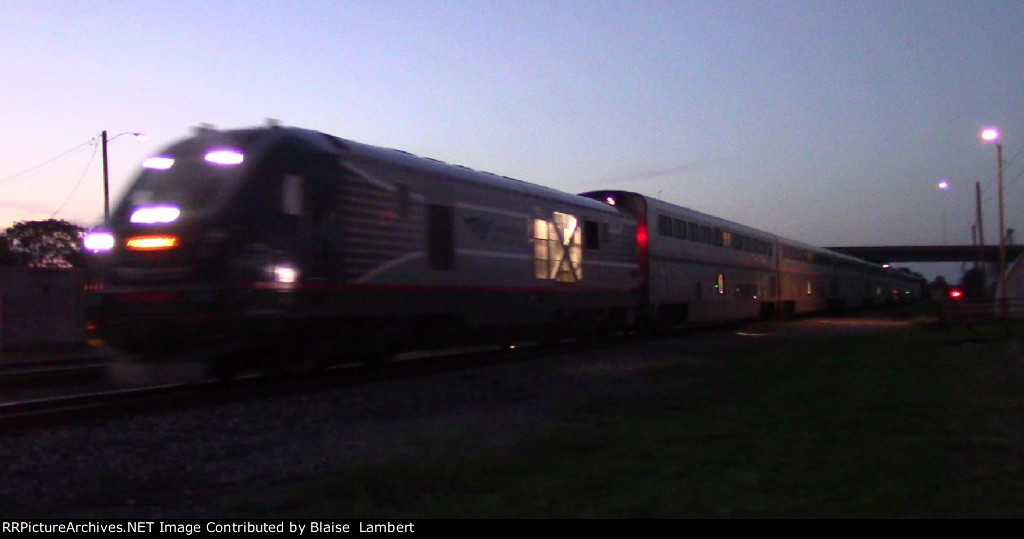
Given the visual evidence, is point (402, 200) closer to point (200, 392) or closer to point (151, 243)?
point (151, 243)

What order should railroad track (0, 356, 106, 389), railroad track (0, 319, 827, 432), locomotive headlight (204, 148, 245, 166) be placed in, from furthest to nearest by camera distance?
railroad track (0, 356, 106, 389), locomotive headlight (204, 148, 245, 166), railroad track (0, 319, 827, 432)

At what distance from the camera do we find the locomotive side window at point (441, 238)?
52.1 feet

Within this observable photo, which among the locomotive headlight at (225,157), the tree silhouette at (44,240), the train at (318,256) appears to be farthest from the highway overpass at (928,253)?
the locomotive headlight at (225,157)

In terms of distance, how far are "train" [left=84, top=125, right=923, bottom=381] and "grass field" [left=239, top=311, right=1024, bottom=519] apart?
397 cm

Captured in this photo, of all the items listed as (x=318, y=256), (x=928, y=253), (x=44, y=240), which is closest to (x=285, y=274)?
(x=318, y=256)

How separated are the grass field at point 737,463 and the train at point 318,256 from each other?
3.97 metres

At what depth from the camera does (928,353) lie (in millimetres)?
18766

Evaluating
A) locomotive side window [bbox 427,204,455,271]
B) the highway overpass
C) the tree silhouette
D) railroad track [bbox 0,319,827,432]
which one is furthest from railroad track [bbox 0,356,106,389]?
the highway overpass

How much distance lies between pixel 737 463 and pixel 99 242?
9.24 meters

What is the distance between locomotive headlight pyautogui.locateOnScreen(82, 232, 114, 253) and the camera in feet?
41.8

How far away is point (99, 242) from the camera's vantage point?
12.9m

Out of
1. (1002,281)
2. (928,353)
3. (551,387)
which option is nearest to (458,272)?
(551,387)

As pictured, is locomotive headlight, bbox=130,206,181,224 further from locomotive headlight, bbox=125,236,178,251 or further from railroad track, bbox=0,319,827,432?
railroad track, bbox=0,319,827,432

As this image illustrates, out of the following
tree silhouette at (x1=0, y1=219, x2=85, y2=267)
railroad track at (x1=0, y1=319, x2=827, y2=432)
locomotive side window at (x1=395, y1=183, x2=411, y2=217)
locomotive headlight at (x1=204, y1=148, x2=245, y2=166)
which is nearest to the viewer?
railroad track at (x1=0, y1=319, x2=827, y2=432)
